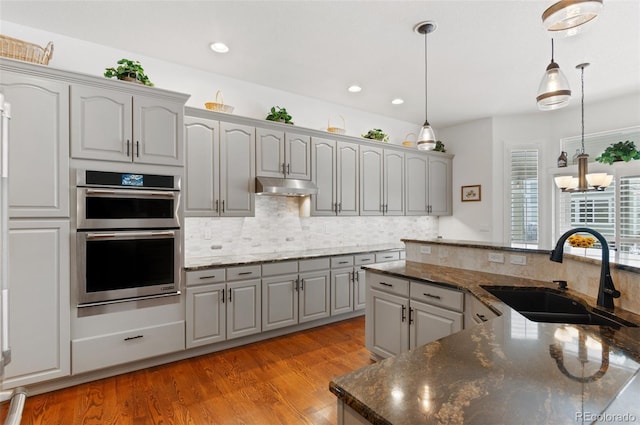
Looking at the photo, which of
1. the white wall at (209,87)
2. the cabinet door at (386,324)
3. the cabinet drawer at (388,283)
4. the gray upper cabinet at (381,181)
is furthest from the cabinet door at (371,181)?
the cabinet door at (386,324)

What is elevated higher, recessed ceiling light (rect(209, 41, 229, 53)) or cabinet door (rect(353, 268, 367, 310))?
recessed ceiling light (rect(209, 41, 229, 53))

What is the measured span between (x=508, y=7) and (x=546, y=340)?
8.23 ft

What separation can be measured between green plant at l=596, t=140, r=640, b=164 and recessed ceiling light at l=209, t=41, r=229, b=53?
4.88 m

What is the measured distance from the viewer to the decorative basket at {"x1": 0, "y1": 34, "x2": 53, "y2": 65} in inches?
90.4

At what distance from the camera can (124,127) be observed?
2.66 m

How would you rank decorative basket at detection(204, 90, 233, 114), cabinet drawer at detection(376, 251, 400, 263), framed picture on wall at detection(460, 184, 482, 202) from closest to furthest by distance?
decorative basket at detection(204, 90, 233, 114) → cabinet drawer at detection(376, 251, 400, 263) → framed picture on wall at detection(460, 184, 482, 202)

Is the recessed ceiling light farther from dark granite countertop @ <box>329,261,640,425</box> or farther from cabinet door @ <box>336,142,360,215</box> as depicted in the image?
dark granite countertop @ <box>329,261,640,425</box>

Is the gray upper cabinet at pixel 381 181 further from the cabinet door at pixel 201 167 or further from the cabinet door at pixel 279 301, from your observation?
the cabinet door at pixel 201 167

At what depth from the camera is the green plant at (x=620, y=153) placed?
3.99 meters

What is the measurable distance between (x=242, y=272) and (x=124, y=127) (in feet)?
5.55

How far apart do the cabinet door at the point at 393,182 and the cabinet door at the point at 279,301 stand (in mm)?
2077

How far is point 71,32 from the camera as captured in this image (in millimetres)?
2855

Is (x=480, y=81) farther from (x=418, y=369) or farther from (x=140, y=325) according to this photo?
(x=140, y=325)

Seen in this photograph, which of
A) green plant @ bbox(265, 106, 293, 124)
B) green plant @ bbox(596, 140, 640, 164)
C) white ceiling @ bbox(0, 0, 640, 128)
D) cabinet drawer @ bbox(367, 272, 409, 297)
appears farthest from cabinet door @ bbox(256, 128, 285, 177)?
green plant @ bbox(596, 140, 640, 164)
